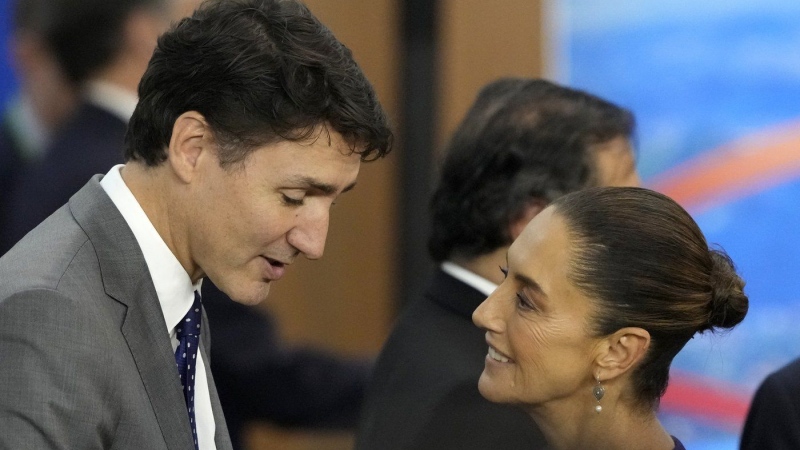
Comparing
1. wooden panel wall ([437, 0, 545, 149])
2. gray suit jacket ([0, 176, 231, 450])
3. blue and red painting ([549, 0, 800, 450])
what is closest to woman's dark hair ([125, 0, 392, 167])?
gray suit jacket ([0, 176, 231, 450])

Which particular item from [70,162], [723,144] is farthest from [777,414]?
[70,162]

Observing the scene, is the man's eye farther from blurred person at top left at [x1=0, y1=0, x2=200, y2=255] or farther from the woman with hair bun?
blurred person at top left at [x1=0, y1=0, x2=200, y2=255]

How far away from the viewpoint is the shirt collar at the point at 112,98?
3955 millimetres

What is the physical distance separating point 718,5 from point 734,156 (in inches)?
22.2

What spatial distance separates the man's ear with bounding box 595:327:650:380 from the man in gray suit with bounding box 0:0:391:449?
22.1 inches

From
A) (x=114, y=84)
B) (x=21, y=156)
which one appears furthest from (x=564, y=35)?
(x=21, y=156)

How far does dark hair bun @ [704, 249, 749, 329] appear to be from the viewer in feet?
7.18

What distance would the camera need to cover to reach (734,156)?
14.5 ft

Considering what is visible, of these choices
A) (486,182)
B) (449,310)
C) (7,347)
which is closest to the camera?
(7,347)

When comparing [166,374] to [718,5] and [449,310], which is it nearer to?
[449,310]

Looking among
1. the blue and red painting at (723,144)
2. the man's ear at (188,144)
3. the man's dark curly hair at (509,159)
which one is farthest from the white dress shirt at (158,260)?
the blue and red painting at (723,144)

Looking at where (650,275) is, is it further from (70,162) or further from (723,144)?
(723,144)

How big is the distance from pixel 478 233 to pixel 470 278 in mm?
118

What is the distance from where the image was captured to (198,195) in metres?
2.16
